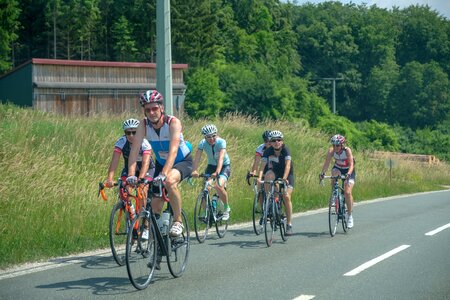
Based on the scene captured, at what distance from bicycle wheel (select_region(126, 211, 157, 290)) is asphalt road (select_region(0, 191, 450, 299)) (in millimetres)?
143

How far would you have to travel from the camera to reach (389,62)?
10275 cm

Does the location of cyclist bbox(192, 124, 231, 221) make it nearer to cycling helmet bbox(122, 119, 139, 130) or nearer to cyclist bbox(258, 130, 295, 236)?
cyclist bbox(258, 130, 295, 236)

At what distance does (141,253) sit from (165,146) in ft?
4.38

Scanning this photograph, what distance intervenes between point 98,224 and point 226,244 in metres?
2.25

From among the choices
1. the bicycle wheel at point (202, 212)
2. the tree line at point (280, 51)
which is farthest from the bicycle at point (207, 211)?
the tree line at point (280, 51)

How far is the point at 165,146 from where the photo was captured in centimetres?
959

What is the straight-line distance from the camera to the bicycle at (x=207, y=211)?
14.1m

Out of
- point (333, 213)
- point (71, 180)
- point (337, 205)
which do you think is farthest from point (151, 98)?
point (71, 180)

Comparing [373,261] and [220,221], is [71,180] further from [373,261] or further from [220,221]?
[373,261]

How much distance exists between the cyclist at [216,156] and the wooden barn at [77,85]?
72.1ft

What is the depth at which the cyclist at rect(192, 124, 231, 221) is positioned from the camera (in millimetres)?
14125

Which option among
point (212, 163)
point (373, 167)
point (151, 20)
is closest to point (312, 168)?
point (373, 167)

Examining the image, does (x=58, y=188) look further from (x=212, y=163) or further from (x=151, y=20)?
(x=151, y=20)

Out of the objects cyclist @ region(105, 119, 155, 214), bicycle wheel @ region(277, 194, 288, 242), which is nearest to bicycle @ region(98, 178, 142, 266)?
cyclist @ region(105, 119, 155, 214)
